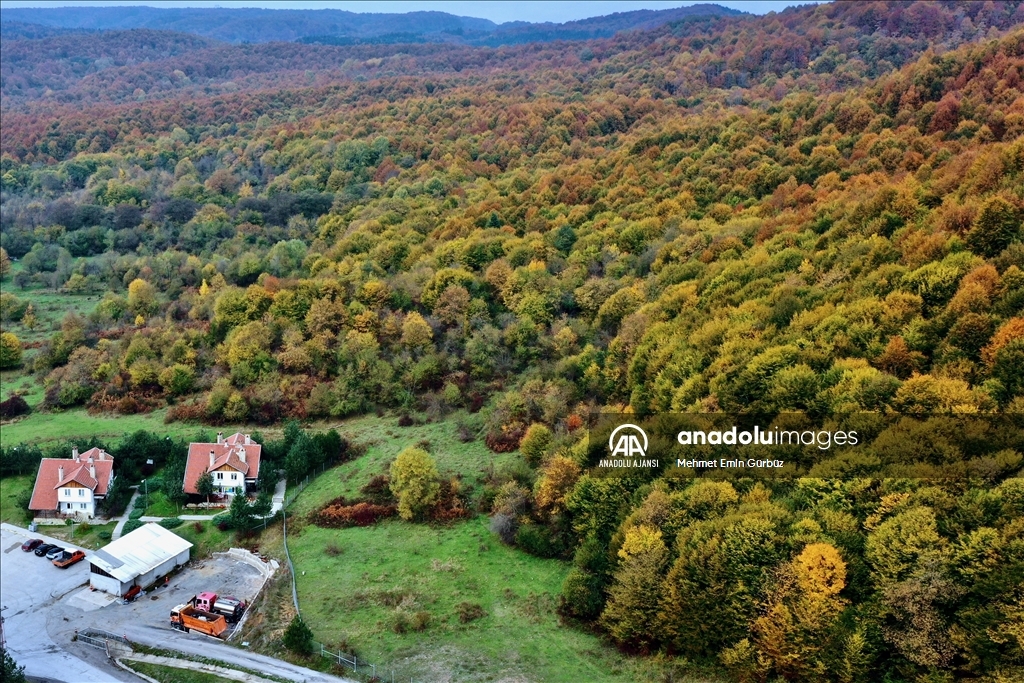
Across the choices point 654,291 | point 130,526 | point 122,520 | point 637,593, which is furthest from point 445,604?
point 654,291

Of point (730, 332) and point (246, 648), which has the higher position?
point (730, 332)

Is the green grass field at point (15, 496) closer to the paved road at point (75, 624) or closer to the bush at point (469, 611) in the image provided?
the paved road at point (75, 624)

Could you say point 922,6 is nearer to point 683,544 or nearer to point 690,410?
point 690,410

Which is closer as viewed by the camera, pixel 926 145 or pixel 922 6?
pixel 926 145

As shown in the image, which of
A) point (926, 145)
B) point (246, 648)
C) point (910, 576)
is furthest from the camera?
point (926, 145)

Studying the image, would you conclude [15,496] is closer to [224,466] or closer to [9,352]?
[224,466]

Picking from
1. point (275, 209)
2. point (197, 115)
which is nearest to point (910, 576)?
point (275, 209)
